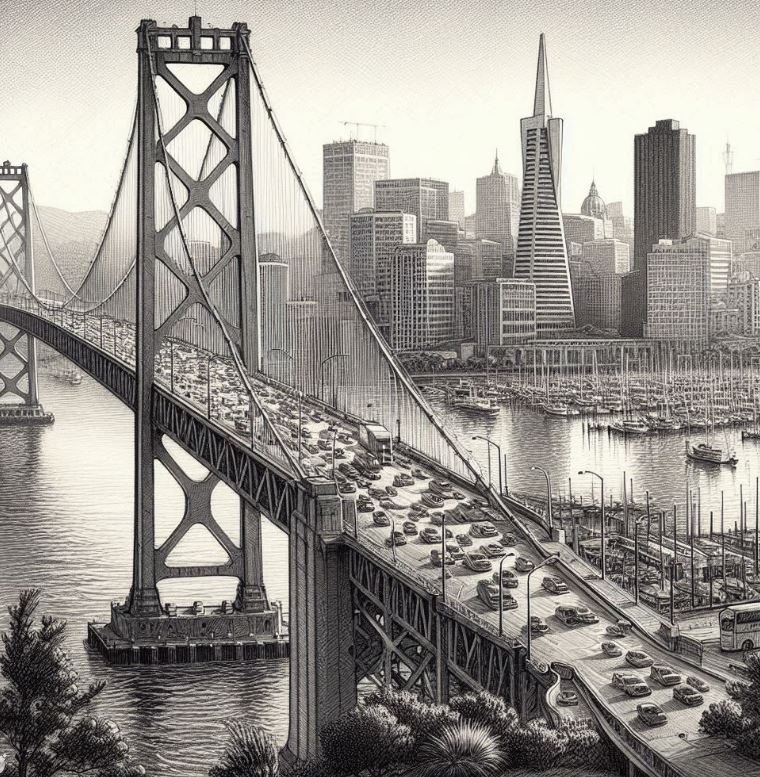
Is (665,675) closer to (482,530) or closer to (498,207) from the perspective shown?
(482,530)

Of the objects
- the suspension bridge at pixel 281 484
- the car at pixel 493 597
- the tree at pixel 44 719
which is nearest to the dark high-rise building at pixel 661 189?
the suspension bridge at pixel 281 484

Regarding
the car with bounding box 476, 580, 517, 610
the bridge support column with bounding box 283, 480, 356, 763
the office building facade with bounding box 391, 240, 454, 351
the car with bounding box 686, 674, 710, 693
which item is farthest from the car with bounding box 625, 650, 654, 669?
the office building facade with bounding box 391, 240, 454, 351

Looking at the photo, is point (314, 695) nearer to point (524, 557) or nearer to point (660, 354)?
point (524, 557)

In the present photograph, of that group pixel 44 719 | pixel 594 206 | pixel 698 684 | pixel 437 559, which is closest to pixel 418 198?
pixel 594 206

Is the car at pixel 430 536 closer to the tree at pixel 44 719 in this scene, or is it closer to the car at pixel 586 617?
the car at pixel 586 617

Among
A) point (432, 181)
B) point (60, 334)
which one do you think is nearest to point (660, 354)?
point (432, 181)

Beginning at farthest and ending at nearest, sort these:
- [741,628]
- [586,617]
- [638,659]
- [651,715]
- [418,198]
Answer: [418,198], [741,628], [586,617], [638,659], [651,715]
